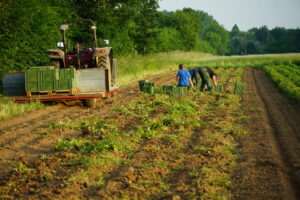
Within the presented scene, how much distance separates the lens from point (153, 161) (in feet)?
19.7

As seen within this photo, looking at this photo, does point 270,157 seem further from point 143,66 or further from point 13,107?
point 143,66

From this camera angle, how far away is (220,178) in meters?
5.25

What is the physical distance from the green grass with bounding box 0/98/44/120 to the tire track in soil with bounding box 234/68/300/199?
6406 mm

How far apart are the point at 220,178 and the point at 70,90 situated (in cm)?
667

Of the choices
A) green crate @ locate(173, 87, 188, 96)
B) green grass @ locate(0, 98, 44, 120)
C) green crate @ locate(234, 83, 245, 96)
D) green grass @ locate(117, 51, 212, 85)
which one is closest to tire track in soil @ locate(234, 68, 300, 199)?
green crate @ locate(173, 87, 188, 96)

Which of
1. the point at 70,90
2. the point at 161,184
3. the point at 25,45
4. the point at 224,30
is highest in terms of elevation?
the point at 224,30

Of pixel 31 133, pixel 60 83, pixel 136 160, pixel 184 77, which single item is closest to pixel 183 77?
pixel 184 77

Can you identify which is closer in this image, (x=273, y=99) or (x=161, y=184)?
(x=161, y=184)

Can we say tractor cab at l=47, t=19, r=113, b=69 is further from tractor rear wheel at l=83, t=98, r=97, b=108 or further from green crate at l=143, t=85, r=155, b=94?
green crate at l=143, t=85, r=155, b=94

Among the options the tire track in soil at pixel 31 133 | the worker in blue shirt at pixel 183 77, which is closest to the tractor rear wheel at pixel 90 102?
the tire track in soil at pixel 31 133

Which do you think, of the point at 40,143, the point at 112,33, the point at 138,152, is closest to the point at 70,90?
the point at 40,143

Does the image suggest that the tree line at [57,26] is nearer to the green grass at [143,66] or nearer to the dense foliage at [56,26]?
Answer: the dense foliage at [56,26]

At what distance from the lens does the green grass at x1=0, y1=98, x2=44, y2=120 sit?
10109 millimetres

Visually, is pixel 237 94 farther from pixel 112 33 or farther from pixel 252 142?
pixel 112 33
